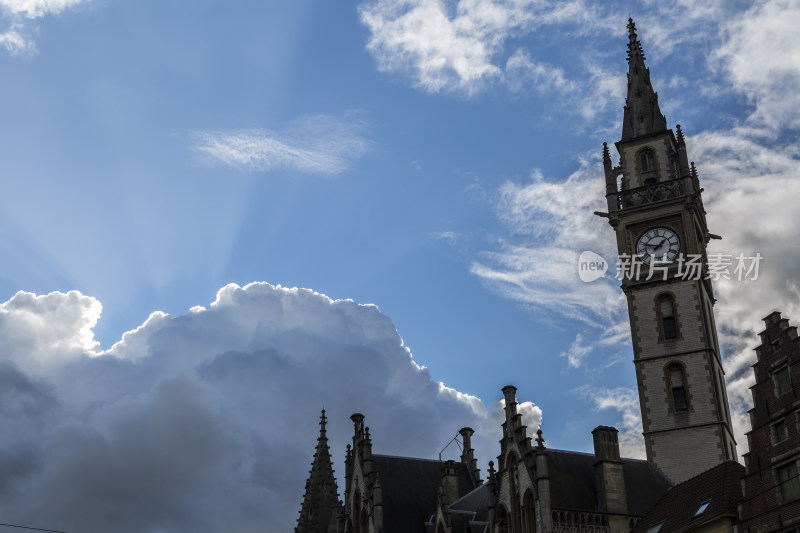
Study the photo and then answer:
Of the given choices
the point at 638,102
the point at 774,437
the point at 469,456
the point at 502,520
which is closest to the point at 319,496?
the point at 469,456

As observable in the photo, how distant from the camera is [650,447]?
53188 millimetres

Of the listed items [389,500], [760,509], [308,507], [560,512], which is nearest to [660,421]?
[560,512]

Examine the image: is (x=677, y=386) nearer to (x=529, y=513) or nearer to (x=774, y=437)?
(x=529, y=513)

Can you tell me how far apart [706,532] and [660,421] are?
652 inches

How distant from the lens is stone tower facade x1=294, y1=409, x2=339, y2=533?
2795 inches

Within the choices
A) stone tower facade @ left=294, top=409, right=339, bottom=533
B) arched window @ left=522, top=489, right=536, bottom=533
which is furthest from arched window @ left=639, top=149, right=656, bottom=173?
stone tower facade @ left=294, top=409, right=339, bottom=533

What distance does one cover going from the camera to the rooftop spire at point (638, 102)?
64.1 m

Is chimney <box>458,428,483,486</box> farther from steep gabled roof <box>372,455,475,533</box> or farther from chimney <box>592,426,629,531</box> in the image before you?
chimney <box>592,426,629,531</box>

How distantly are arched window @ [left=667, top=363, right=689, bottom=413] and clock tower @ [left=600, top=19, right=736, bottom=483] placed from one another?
0.06m

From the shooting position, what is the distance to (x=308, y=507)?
72812 mm

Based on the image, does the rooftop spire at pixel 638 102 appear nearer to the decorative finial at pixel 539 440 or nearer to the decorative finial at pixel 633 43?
the decorative finial at pixel 633 43

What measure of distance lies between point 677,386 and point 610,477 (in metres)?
10.7

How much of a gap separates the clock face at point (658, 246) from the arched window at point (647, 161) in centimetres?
475

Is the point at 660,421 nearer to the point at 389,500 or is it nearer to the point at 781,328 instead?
the point at 389,500
